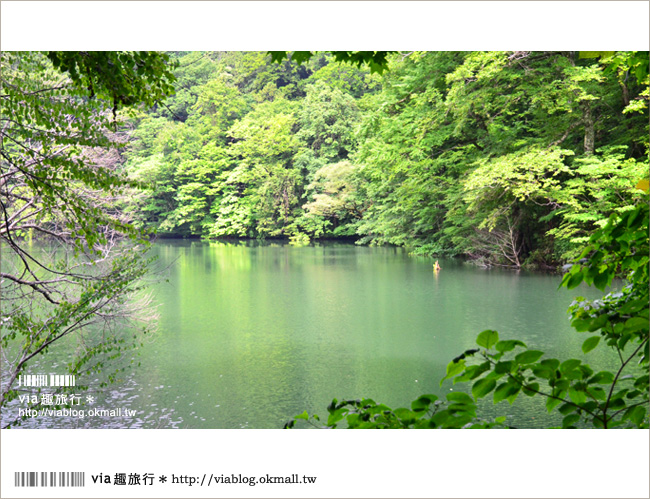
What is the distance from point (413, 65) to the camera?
1486 centimetres

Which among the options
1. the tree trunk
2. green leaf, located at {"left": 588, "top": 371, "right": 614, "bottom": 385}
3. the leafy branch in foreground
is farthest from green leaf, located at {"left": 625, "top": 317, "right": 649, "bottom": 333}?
the tree trunk

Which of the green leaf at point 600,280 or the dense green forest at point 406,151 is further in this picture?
the dense green forest at point 406,151

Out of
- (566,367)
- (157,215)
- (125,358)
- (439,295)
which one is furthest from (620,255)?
(157,215)

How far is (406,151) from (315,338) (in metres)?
7.67

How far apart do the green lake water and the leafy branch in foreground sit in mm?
3499

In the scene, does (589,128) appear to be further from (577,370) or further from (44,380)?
(577,370)

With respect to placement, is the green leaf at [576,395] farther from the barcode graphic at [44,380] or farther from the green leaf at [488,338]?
the barcode graphic at [44,380]

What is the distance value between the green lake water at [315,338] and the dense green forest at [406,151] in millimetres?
1525

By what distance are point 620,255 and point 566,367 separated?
45 cm

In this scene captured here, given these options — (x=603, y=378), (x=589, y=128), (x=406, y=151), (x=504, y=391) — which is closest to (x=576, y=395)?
(x=603, y=378)

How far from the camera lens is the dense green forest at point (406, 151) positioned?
10320 mm

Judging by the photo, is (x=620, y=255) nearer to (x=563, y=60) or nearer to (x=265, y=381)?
(x=265, y=381)

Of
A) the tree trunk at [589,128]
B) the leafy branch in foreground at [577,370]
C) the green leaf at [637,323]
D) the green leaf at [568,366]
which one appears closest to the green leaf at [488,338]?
the leafy branch in foreground at [577,370]

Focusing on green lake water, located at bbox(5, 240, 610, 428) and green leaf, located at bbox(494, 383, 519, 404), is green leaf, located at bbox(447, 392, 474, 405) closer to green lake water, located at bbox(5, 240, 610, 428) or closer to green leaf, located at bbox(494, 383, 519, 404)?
green leaf, located at bbox(494, 383, 519, 404)
